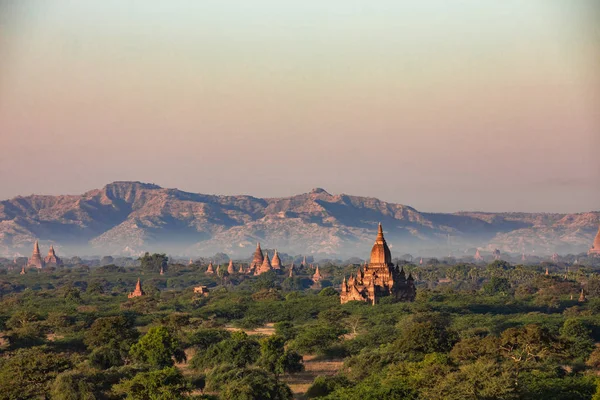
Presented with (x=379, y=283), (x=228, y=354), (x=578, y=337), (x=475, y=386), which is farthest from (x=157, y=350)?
(x=379, y=283)

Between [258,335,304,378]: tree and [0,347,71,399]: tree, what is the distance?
10.7 m

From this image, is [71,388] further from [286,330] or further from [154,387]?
[286,330]

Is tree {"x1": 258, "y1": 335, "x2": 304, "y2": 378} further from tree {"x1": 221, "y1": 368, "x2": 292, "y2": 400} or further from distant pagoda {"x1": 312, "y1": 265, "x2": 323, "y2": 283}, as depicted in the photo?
distant pagoda {"x1": 312, "y1": 265, "x2": 323, "y2": 283}

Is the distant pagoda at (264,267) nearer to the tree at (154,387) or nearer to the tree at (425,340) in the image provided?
the tree at (425,340)

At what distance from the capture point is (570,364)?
178ft

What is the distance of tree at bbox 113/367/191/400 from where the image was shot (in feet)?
139

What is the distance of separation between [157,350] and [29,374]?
10.5 m

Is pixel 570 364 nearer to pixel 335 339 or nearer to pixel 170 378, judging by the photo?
pixel 335 339

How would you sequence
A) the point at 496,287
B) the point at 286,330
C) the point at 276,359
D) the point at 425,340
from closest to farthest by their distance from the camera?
1. the point at 276,359
2. the point at 425,340
3. the point at 286,330
4. the point at 496,287

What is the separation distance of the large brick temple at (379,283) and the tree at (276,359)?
3417 centimetres

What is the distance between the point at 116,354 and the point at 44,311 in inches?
1312

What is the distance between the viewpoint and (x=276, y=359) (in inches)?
2164

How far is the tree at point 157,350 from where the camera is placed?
55469 millimetres

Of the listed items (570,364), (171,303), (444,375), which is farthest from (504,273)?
(444,375)
